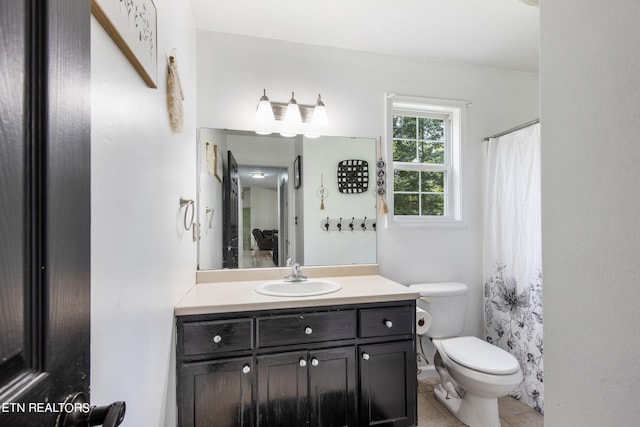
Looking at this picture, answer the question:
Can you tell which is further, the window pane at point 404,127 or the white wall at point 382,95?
the window pane at point 404,127

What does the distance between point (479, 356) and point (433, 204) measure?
1185mm

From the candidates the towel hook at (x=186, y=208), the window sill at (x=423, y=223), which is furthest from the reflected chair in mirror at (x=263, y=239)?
the window sill at (x=423, y=223)

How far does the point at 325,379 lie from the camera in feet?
4.99

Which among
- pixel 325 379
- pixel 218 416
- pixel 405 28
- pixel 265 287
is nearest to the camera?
pixel 218 416

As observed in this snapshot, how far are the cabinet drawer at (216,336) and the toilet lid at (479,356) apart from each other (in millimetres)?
1255

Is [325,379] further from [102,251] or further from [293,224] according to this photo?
[102,251]

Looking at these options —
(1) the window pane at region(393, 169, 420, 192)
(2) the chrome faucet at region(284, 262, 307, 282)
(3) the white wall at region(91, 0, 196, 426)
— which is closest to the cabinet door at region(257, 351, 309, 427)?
(3) the white wall at region(91, 0, 196, 426)

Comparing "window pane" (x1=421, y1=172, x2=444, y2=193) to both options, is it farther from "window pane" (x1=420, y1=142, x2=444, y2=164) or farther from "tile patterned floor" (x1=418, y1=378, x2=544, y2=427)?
"tile patterned floor" (x1=418, y1=378, x2=544, y2=427)

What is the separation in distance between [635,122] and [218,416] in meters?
1.79

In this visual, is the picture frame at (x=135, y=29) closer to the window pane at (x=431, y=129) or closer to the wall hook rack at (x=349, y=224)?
the wall hook rack at (x=349, y=224)

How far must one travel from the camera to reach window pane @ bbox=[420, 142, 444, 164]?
2.44 metres

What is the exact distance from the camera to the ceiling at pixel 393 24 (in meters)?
1.75

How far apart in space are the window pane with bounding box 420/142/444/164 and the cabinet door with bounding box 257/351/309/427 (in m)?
1.82

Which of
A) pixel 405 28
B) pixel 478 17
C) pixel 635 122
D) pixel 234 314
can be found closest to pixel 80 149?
pixel 635 122
